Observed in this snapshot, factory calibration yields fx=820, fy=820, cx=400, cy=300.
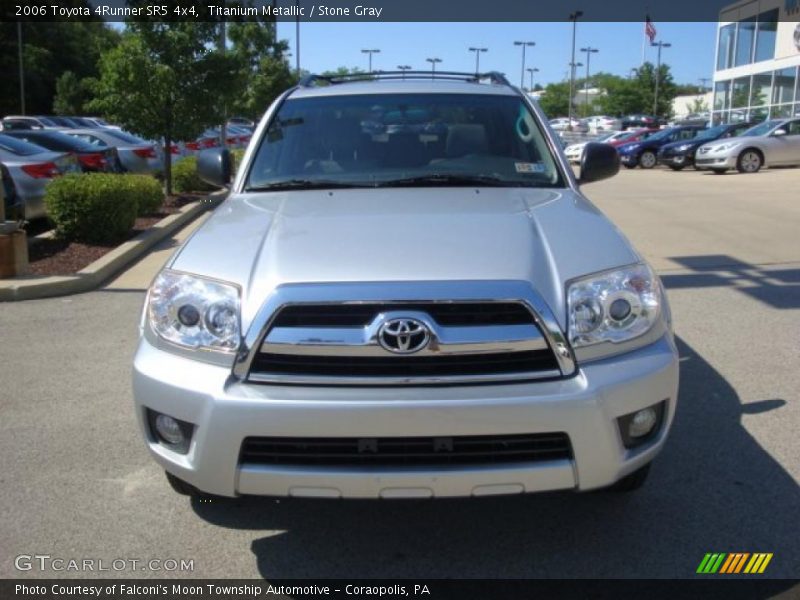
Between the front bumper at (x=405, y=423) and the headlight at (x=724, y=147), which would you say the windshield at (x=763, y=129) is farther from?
the front bumper at (x=405, y=423)

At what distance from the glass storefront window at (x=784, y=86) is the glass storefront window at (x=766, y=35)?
60.5 inches

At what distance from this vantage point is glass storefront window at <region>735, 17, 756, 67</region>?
37.9 metres

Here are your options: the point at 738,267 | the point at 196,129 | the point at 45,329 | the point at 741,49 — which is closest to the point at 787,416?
the point at 738,267

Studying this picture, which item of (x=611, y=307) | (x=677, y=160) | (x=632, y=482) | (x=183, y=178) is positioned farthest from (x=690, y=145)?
(x=611, y=307)

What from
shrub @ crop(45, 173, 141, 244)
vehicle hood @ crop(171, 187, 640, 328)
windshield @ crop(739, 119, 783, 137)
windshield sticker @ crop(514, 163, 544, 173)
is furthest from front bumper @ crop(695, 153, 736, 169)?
vehicle hood @ crop(171, 187, 640, 328)

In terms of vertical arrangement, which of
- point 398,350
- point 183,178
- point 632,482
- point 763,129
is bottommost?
point 632,482

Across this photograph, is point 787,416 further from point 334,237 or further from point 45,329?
point 45,329

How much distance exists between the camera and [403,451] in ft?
9.04

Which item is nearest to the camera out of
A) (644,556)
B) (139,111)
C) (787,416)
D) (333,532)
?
(644,556)

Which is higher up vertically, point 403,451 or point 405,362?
point 405,362

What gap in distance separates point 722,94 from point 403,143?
1672 inches

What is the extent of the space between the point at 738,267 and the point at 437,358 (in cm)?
703

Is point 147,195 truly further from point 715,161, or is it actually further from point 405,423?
point 715,161

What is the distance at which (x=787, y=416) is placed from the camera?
4.53 metres
